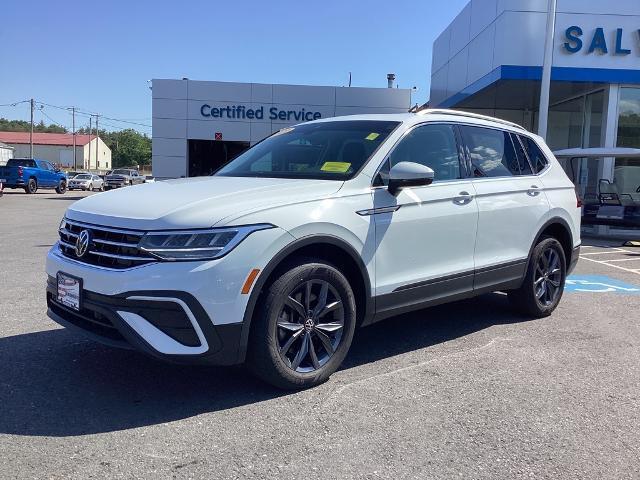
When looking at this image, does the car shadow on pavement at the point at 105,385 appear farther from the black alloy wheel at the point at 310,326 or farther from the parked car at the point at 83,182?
the parked car at the point at 83,182

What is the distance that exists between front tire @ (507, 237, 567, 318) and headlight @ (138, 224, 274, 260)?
351 cm

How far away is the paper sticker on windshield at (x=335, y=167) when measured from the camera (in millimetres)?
4410

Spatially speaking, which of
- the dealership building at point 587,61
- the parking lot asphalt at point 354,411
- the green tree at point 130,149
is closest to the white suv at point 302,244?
the parking lot asphalt at point 354,411

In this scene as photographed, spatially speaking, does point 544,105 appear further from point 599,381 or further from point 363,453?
point 363,453

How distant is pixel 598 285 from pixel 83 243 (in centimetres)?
689

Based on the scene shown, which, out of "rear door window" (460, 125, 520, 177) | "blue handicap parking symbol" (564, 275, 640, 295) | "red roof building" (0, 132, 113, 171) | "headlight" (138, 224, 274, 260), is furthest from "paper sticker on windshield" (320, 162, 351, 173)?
"red roof building" (0, 132, 113, 171)

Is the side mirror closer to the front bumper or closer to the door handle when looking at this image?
the door handle

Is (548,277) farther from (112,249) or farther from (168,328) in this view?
(112,249)

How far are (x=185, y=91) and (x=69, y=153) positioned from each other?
8662 cm

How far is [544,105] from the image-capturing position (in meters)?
15.8

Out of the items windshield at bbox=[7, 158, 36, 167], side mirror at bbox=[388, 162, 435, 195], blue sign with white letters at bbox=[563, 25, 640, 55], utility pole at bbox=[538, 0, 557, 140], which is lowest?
side mirror at bbox=[388, 162, 435, 195]

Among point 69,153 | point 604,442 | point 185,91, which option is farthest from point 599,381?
point 69,153

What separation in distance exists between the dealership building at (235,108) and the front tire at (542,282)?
2308 centimetres

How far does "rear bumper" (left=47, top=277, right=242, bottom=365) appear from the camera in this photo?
337cm
